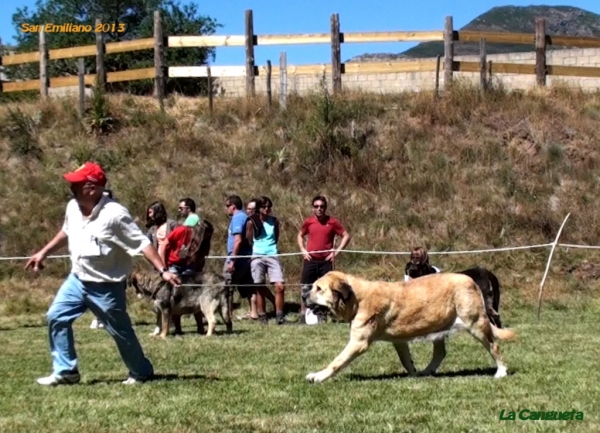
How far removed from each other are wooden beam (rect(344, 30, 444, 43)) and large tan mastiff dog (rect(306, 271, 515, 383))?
15.5 m

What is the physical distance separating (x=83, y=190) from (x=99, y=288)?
→ 0.80 metres

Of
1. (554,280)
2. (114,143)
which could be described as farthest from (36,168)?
(554,280)

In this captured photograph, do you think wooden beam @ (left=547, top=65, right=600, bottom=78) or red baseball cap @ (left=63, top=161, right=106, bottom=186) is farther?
wooden beam @ (left=547, top=65, right=600, bottom=78)

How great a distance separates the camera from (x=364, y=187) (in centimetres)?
2050

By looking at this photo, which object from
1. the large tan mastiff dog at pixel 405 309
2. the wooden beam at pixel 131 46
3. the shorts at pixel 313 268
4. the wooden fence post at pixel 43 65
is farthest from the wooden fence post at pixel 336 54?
the large tan mastiff dog at pixel 405 309

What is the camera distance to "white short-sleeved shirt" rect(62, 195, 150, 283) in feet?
24.2

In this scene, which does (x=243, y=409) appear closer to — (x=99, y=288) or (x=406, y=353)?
(x=99, y=288)

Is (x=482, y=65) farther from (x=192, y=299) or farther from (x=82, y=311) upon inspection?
(x=82, y=311)

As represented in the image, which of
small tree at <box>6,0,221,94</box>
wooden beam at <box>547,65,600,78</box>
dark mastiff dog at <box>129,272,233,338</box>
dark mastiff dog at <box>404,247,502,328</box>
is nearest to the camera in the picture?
dark mastiff dog at <box>404,247,502,328</box>

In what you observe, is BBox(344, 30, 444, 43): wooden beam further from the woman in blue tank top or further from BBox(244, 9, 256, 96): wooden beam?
the woman in blue tank top

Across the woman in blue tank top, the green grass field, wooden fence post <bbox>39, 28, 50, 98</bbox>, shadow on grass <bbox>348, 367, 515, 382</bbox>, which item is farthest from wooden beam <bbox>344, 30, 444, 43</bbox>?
shadow on grass <bbox>348, 367, 515, 382</bbox>

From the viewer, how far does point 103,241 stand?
7363mm

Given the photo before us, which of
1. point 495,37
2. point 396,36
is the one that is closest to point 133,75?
point 396,36

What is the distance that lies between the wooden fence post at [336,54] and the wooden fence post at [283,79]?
4.14 ft
